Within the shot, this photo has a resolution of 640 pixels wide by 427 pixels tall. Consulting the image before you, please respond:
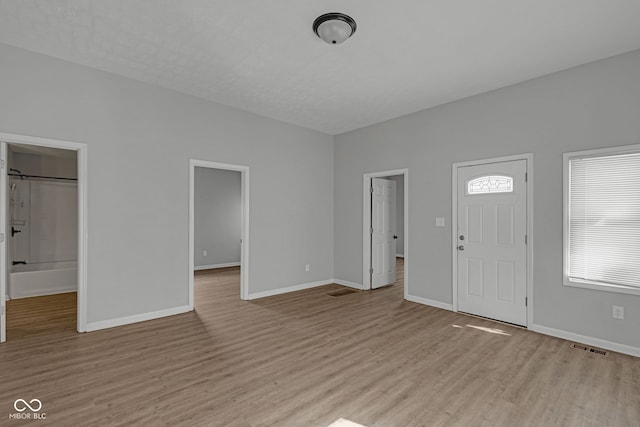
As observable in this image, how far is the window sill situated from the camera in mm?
3084

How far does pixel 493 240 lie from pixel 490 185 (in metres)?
0.74

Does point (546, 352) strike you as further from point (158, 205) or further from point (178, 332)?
point (158, 205)

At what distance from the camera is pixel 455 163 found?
4.46 m

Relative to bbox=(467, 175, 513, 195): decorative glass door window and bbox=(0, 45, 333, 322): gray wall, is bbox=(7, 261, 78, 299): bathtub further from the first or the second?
bbox=(467, 175, 513, 195): decorative glass door window

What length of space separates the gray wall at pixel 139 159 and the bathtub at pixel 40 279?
2593 millimetres

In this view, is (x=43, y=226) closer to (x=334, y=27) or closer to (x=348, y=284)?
(x=348, y=284)

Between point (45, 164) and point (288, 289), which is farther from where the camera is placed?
point (45, 164)

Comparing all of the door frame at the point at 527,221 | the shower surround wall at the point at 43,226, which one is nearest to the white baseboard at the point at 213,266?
the shower surround wall at the point at 43,226

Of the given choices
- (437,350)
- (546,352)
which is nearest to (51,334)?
(437,350)

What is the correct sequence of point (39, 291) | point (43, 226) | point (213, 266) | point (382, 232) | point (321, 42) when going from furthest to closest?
point (213, 266), point (382, 232), point (43, 226), point (39, 291), point (321, 42)

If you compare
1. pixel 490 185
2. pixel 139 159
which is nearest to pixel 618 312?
pixel 490 185

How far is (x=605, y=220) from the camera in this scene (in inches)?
128

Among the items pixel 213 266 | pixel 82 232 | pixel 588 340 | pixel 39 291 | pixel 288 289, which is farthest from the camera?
pixel 213 266

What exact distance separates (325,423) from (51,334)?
11.1 ft
